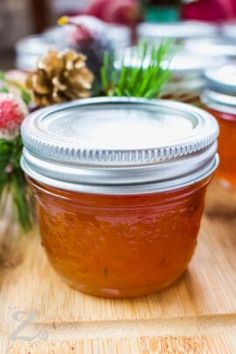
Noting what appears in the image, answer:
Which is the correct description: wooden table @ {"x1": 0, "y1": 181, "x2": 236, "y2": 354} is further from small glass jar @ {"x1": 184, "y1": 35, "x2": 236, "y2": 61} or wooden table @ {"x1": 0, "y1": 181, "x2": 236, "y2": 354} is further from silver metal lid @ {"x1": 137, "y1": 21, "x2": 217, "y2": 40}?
silver metal lid @ {"x1": 137, "y1": 21, "x2": 217, "y2": 40}

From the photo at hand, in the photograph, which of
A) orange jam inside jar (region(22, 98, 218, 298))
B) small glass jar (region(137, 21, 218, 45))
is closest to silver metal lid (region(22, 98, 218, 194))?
orange jam inside jar (region(22, 98, 218, 298))

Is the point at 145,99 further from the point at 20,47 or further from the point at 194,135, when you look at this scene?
the point at 20,47

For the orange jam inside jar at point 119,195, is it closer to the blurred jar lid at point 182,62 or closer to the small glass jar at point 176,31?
the blurred jar lid at point 182,62

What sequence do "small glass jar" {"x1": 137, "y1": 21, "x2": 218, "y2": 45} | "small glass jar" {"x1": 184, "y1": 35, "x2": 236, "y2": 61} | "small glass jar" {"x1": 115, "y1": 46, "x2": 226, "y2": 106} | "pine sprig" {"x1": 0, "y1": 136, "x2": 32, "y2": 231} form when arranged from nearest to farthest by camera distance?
"pine sprig" {"x1": 0, "y1": 136, "x2": 32, "y2": 231}, "small glass jar" {"x1": 115, "y1": 46, "x2": 226, "y2": 106}, "small glass jar" {"x1": 184, "y1": 35, "x2": 236, "y2": 61}, "small glass jar" {"x1": 137, "y1": 21, "x2": 218, "y2": 45}

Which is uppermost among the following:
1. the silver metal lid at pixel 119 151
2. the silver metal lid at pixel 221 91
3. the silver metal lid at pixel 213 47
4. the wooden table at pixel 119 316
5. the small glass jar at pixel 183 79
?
the silver metal lid at pixel 119 151

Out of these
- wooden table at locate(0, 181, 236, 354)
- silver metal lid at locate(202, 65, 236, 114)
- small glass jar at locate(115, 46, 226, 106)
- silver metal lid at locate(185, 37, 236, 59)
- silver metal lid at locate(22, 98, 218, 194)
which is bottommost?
wooden table at locate(0, 181, 236, 354)

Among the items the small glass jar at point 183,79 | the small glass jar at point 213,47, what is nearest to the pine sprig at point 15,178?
the small glass jar at point 183,79

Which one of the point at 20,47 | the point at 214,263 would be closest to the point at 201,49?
the point at 20,47

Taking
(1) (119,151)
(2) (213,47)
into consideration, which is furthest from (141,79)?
(2) (213,47)
